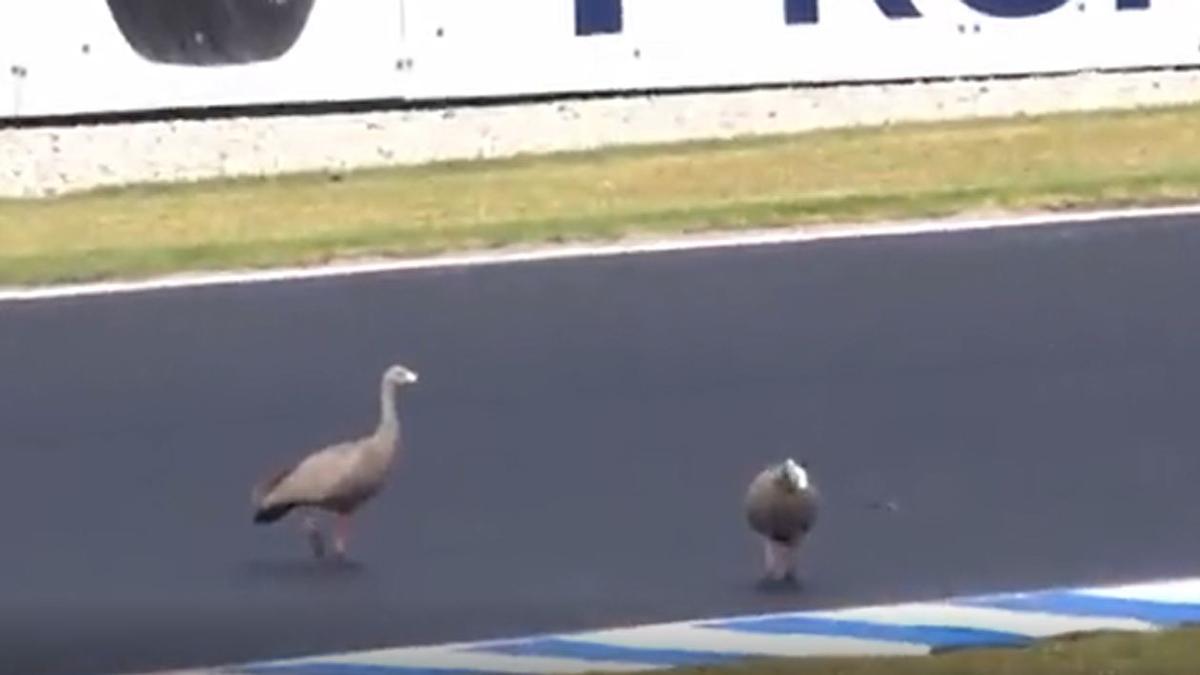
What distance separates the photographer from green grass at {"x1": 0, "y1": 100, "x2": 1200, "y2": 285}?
54.6 feet

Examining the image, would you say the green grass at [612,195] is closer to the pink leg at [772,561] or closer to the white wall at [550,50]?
the white wall at [550,50]

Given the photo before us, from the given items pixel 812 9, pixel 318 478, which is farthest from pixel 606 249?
pixel 318 478

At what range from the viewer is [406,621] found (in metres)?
10.1

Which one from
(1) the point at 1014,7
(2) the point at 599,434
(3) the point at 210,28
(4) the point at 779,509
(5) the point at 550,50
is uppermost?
(3) the point at 210,28

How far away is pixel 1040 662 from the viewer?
875 cm

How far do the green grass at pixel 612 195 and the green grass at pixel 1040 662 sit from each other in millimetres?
7691

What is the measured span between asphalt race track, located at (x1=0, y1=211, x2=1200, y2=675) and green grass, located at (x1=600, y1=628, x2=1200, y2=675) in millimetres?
1058

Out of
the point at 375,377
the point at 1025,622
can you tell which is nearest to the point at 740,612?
the point at 1025,622

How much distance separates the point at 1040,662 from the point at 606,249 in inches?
311

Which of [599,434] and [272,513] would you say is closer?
[272,513]

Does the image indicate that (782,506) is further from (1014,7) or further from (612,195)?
(1014,7)

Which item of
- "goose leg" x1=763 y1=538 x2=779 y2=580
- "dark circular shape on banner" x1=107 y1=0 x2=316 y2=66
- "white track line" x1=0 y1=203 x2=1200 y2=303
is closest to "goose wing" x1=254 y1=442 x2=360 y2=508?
"goose leg" x1=763 y1=538 x2=779 y2=580

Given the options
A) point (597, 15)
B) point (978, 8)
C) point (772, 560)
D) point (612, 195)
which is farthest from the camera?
point (978, 8)

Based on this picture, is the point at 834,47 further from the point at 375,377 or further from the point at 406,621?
the point at 406,621
